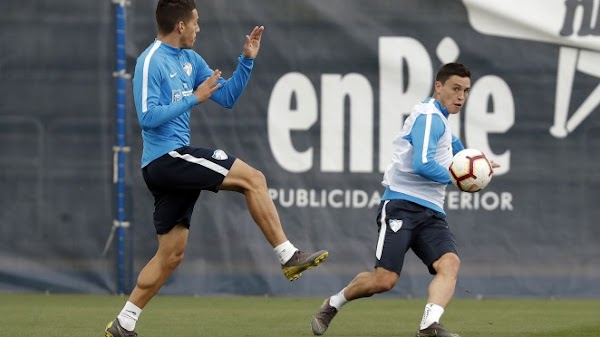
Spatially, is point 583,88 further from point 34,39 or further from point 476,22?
point 34,39

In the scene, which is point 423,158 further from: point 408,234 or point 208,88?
point 208,88

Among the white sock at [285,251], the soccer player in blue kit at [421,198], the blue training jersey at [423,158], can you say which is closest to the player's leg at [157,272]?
the white sock at [285,251]

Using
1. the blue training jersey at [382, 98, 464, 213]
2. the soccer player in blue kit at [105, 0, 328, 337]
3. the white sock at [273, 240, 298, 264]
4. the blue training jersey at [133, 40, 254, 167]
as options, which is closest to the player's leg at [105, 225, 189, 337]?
the soccer player in blue kit at [105, 0, 328, 337]

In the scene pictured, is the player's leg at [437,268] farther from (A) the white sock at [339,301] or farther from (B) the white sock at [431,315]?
(A) the white sock at [339,301]

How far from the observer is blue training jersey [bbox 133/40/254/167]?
24.7 feet

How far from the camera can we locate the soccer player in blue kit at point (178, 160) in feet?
24.7

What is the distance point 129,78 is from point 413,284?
3051 millimetres

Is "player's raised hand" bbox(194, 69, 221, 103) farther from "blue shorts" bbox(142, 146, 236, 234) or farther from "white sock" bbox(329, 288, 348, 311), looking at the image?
"white sock" bbox(329, 288, 348, 311)

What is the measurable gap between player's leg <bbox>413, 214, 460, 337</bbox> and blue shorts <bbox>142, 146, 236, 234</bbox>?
1.40m

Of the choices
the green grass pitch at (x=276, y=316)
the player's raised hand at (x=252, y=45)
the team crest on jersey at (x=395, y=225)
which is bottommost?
the green grass pitch at (x=276, y=316)

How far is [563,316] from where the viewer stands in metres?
10.1

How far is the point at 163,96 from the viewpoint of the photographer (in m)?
7.70

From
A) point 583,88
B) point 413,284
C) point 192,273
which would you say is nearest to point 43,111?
point 192,273

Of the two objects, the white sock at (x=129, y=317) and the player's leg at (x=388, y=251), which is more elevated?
the player's leg at (x=388, y=251)
